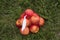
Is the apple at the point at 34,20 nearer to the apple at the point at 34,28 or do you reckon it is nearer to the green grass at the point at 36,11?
the apple at the point at 34,28

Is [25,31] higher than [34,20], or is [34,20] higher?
[34,20]

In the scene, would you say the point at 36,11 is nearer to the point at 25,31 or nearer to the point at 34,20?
the point at 34,20

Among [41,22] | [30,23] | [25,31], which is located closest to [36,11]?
[41,22]

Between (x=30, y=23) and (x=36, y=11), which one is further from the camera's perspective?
(x=36, y=11)

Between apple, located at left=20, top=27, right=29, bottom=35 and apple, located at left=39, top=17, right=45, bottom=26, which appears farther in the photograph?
apple, located at left=39, top=17, right=45, bottom=26

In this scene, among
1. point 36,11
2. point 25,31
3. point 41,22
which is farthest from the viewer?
point 36,11

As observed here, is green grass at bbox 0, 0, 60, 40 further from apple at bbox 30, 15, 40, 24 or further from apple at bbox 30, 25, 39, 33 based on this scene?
apple at bbox 30, 15, 40, 24

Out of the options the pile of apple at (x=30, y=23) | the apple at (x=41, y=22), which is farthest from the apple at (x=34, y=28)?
the apple at (x=41, y=22)

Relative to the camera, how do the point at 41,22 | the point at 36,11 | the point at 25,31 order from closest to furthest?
1. the point at 25,31
2. the point at 41,22
3. the point at 36,11

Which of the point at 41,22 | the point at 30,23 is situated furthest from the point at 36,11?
the point at 30,23

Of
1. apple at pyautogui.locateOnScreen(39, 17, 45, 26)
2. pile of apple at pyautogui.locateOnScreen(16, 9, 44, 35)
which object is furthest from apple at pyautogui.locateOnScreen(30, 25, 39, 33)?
apple at pyautogui.locateOnScreen(39, 17, 45, 26)
